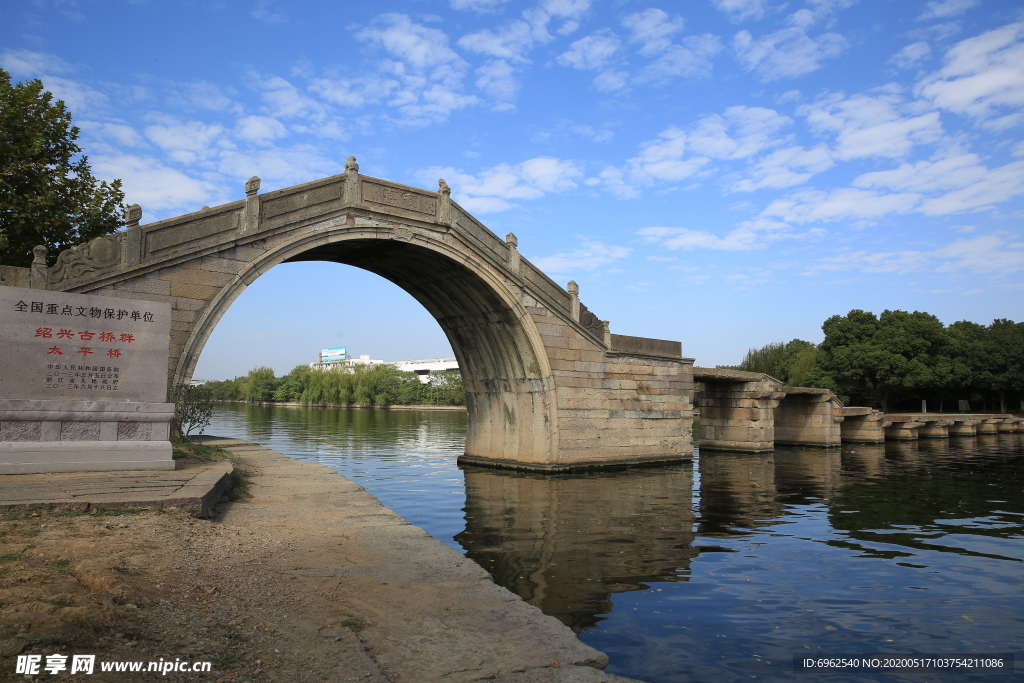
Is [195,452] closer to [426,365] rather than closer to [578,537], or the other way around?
[578,537]

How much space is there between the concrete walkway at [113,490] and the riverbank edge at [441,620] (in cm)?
67

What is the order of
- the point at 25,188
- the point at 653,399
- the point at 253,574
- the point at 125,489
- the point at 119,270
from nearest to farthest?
the point at 253,574
the point at 125,489
the point at 119,270
the point at 25,188
the point at 653,399

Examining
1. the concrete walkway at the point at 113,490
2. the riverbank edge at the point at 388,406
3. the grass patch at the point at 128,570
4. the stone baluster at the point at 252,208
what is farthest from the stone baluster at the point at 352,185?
the riverbank edge at the point at 388,406

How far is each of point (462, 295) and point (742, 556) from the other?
1100 cm

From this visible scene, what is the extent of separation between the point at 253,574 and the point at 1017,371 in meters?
52.8

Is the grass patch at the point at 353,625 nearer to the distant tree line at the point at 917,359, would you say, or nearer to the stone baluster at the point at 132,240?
the stone baluster at the point at 132,240

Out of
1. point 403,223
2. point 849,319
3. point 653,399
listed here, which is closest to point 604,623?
point 403,223

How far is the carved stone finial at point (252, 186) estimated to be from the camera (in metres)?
13.0

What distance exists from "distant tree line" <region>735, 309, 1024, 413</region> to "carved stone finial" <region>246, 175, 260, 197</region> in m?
43.3

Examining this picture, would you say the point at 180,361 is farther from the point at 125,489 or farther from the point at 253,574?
the point at 253,574

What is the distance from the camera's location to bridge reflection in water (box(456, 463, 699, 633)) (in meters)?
6.69

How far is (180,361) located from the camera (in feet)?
38.9

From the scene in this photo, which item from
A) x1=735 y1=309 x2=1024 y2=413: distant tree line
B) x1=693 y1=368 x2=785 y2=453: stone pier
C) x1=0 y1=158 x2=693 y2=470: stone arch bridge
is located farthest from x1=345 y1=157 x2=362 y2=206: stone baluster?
x1=735 y1=309 x2=1024 y2=413: distant tree line

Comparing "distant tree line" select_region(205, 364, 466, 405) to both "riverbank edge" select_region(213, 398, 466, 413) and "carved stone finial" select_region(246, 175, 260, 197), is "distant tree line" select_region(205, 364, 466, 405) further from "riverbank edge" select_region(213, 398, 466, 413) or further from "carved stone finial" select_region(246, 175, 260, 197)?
"carved stone finial" select_region(246, 175, 260, 197)
